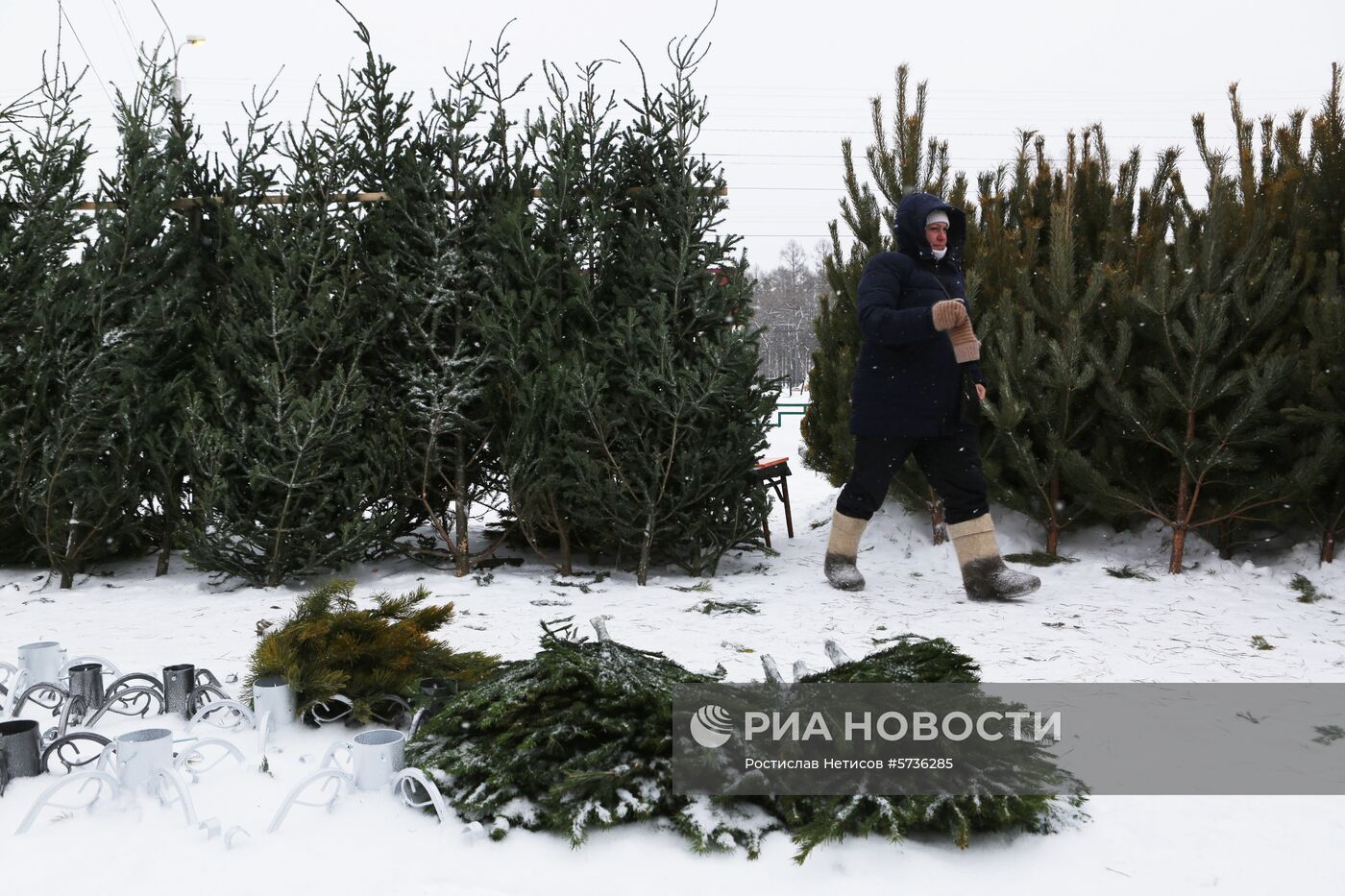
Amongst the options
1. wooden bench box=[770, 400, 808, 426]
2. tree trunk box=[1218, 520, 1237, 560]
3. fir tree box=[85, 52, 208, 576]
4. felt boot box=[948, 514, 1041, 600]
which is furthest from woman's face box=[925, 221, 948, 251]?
fir tree box=[85, 52, 208, 576]

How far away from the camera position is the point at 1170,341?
16.1 ft

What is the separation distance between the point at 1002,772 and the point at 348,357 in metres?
4.16

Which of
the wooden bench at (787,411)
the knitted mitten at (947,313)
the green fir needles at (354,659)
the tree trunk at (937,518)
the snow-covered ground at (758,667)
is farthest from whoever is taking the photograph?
the wooden bench at (787,411)

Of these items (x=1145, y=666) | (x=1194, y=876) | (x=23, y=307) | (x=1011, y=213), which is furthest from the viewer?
(x=1011, y=213)

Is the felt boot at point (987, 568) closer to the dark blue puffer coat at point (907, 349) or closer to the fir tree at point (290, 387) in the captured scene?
the dark blue puffer coat at point (907, 349)

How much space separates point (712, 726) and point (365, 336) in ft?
11.6

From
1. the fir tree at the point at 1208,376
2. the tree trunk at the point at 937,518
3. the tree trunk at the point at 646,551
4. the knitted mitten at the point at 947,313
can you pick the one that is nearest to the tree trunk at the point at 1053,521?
the fir tree at the point at 1208,376

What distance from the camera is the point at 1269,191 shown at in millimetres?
5090

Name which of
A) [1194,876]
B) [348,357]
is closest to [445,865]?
[1194,876]

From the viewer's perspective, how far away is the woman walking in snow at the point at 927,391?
15.0ft

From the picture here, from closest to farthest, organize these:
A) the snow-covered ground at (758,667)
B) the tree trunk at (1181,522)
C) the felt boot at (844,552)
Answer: the snow-covered ground at (758,667) < the felt boot at (844,552) < the tree trunk at (1181,522)

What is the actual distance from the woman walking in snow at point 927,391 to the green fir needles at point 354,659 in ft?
8.30

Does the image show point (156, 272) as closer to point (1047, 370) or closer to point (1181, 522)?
point (1047, 370)

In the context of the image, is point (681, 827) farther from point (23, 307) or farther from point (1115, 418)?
point (23, 307)
